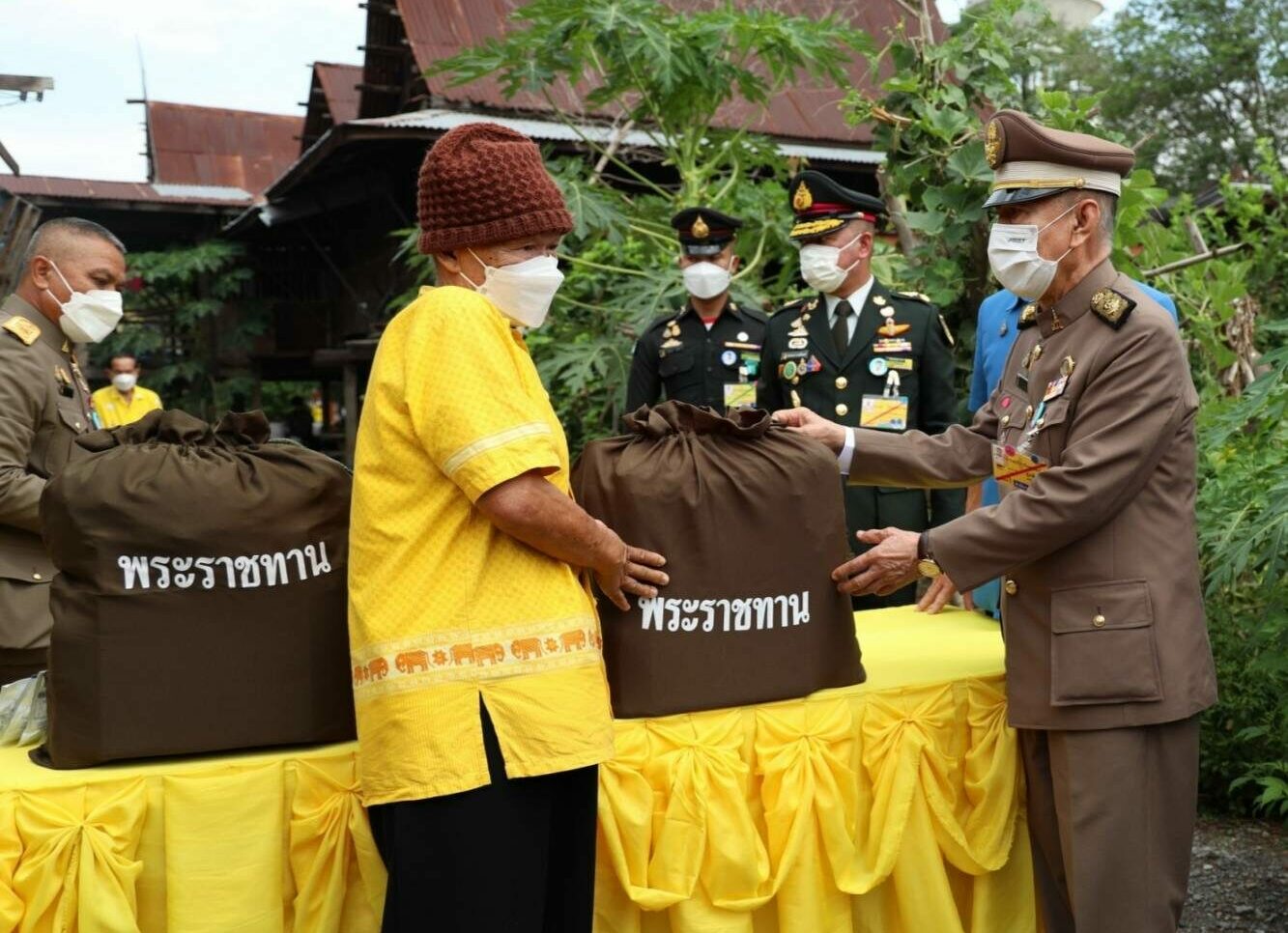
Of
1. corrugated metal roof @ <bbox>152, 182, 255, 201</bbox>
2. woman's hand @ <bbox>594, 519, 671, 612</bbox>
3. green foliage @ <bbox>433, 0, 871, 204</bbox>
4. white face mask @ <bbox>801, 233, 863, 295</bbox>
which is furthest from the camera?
corrugated metal roof @ <bbox>152, 182, 255, 201</bbox>

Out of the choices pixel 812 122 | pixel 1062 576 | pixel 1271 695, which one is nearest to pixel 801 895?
pixel 1062 576

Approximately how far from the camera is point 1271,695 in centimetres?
423

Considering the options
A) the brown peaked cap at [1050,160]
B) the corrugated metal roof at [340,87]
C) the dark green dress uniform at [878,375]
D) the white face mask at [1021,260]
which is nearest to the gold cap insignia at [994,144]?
the brown peaked cap at [1050,160]

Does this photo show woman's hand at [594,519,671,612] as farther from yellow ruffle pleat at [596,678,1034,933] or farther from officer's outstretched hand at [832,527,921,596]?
officer's outstretched hand at [832,527,921,596]

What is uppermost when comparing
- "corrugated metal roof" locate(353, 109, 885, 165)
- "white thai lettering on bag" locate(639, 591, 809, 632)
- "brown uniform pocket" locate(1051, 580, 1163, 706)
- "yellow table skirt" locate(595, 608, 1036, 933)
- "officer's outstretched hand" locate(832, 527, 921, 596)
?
"corrugated metal roof" locate(353, 109, 885, 165)

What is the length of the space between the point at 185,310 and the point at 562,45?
980 cm

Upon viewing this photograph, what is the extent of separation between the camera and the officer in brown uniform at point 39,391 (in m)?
2.87

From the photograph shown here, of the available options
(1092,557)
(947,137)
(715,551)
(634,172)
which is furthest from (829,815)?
(634,172)

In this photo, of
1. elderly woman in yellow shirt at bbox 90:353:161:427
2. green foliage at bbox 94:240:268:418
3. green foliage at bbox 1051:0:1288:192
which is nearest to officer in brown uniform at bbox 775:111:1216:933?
elderly woman in yellow shirt at bbox 90:353:161:427

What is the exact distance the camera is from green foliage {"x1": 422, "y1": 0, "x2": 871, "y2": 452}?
607 centimetres

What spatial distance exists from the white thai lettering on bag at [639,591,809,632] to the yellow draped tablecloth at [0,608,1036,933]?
16cm

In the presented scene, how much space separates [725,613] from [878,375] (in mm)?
2024

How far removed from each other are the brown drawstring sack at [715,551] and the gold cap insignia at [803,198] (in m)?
1.99

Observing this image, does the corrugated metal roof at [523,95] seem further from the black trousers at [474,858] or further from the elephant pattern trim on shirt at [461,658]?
the black trousers at [474,858]
